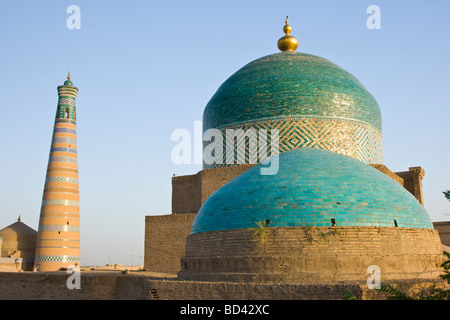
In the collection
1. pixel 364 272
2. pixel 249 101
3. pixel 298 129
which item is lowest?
pixel 364 272

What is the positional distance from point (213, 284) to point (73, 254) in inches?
498

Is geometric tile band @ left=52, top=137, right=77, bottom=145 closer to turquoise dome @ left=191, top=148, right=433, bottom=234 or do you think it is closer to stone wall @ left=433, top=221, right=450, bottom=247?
turquoise dome @ left=191, top=148, right=433, bottom=234

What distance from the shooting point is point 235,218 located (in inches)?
284

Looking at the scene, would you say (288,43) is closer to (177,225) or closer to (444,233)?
(177,225)

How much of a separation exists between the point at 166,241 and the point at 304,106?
444 centimetres

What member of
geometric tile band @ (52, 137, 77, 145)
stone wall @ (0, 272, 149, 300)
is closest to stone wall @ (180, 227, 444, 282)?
Result: stone wall @ (0, 272, 149, 300)

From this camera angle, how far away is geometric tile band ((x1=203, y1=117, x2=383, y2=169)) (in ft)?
35.4

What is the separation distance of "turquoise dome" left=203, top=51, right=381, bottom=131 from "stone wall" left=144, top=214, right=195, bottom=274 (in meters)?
2.53

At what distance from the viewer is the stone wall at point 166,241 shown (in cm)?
1123

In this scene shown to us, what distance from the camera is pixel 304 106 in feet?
36.3

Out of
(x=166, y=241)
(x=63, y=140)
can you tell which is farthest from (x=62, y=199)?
(x=166, y=241)
